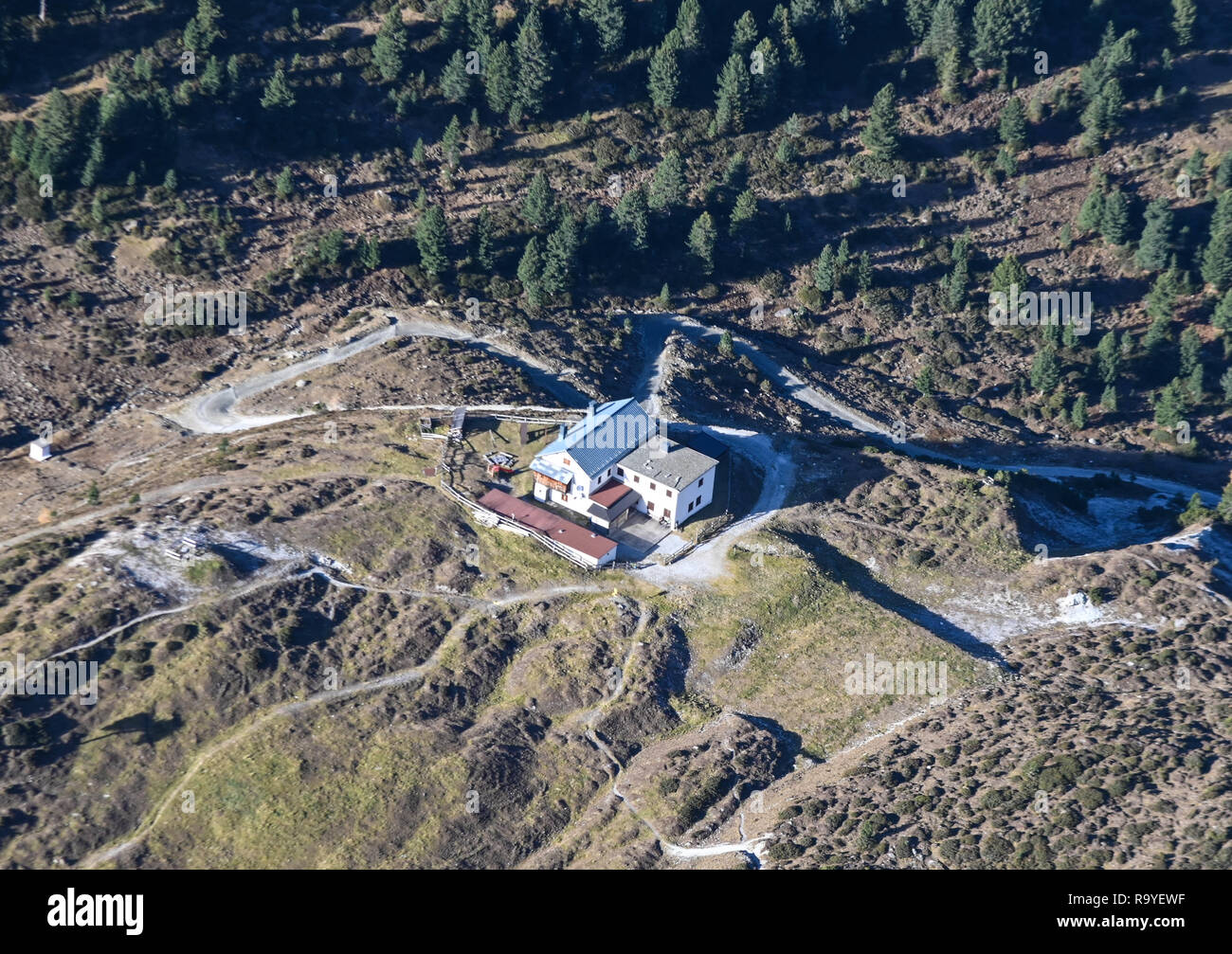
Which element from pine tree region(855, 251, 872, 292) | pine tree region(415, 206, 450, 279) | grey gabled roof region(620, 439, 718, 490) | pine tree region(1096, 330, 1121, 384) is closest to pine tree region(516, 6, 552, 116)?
pine tree region(415, 206, 450, 279)

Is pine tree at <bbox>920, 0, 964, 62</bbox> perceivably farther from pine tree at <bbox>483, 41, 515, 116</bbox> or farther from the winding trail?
the winding trail

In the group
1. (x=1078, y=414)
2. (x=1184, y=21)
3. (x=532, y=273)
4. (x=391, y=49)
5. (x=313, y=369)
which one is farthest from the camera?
(x=1184, y=21)

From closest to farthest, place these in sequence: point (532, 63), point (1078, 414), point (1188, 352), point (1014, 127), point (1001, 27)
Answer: point (1078, 414) → point (1188, 352) → point (532, 63) → point (1014, 127) → point (1001, 27)

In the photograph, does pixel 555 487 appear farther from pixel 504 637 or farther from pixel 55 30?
pixel 55 30

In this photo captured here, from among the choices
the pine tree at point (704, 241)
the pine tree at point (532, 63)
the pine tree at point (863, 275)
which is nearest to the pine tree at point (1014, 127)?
the pine tree at point (863, 275)

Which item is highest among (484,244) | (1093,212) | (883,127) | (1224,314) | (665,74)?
(665,74)

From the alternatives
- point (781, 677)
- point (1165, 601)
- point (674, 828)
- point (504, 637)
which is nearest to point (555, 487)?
point (504, 637)

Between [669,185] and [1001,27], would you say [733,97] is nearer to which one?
[669,185]

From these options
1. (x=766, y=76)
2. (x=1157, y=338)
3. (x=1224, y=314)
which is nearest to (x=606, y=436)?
(x=766, y=76)
